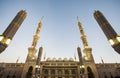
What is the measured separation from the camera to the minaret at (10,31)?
9.45m

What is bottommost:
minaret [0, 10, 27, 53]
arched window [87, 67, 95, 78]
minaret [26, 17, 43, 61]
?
arched window [87, 67, 95, 78]

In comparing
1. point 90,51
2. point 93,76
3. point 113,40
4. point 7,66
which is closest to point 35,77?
point 7,66

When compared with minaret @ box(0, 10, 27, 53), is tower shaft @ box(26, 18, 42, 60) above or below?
above

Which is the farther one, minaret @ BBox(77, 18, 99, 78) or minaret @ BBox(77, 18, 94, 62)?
minaret @ BBox(77, 18, 94, 62)

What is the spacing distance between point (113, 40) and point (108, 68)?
4118 centimetres

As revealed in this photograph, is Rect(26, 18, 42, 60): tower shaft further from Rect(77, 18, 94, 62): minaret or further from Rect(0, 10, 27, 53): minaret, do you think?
Rect(0, 10, 27, 53): minaret

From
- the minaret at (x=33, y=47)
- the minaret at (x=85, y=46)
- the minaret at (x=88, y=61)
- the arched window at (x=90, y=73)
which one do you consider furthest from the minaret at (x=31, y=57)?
the minaret at (x=85, y=46)

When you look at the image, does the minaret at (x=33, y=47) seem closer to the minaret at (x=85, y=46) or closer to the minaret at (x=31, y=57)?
the minaret at (x=31, y=57)

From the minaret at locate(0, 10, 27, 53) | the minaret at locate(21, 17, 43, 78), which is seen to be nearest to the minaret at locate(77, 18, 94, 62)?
the minaret at locate(21, 17, 43, 78)

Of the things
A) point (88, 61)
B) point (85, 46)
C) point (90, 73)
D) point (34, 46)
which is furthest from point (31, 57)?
point (85, 46)

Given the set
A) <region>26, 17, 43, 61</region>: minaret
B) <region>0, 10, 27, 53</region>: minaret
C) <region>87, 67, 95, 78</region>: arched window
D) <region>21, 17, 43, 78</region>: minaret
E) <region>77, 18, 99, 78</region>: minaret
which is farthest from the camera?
<region>26, 17, 43, 61</region>: minaret

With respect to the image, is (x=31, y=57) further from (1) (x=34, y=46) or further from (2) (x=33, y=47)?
(1) (x=34, y=46)

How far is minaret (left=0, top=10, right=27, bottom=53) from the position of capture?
9.45 m

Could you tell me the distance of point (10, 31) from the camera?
1608 centimetres
